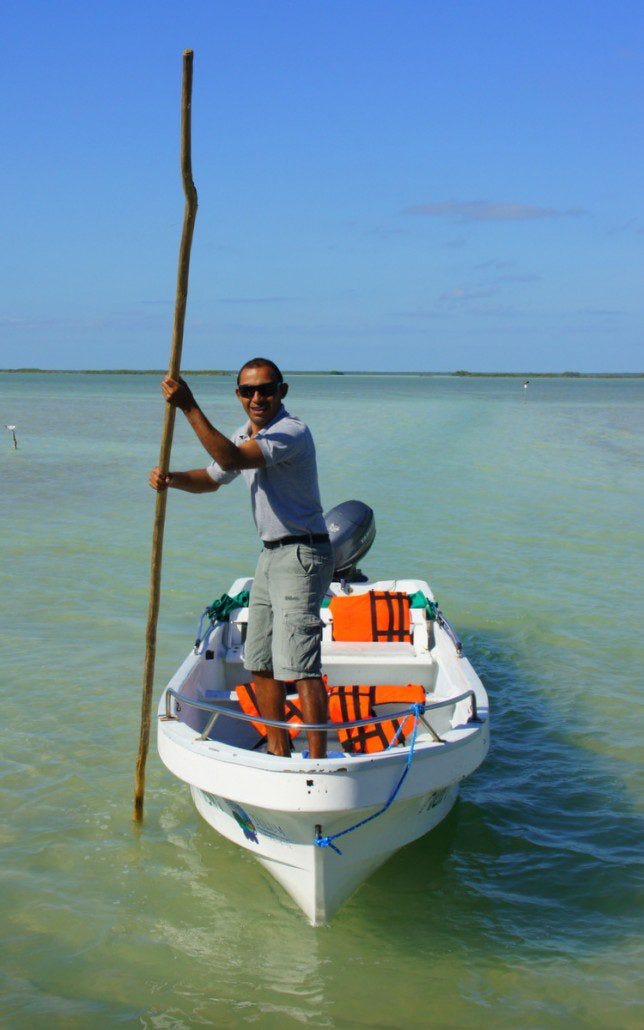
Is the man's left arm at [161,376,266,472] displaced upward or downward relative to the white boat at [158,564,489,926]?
upward

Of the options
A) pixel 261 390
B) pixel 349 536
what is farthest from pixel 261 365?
pixel 349 536

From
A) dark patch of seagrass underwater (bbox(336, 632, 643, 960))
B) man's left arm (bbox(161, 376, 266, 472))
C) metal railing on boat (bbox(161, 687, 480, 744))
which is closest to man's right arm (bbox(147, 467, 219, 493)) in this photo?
man's left arm (bbox(161, 376, 266, 472))

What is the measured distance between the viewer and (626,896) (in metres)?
5.15

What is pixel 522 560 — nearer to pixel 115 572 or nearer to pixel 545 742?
pixel 115 572

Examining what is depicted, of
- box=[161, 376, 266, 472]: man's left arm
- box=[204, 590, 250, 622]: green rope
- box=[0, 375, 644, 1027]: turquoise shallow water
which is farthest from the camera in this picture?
box=[204, 590, 250, 622]: green rope

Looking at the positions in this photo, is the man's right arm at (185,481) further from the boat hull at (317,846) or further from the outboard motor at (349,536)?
the outboard motor at (349,536)

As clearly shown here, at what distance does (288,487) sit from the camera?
474 centimetres

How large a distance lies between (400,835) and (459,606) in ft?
20.1

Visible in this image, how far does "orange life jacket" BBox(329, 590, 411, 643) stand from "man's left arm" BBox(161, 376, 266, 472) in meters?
2.83

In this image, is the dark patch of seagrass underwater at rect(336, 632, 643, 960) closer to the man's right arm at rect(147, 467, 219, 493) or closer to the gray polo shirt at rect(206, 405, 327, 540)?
the gray polo shirt at rect(206, 405, 327, 540)

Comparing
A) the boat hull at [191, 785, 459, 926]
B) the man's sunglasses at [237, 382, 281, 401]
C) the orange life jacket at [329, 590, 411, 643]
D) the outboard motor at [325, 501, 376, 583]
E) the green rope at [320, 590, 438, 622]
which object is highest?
the man's sunglasses at [237, 382, 281, 401]

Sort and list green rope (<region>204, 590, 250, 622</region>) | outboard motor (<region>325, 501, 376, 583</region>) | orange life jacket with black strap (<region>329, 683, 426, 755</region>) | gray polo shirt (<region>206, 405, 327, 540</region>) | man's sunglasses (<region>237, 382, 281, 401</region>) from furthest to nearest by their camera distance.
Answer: outboard motor (<region>325, 501, 376, 583</region>) → green rope (<region>204, 590, 250, 622</region>) → orange life jacket with black strap (<region>329, 683, 426, 755</region>) → man's sunglasses (<region>237, 382, 281, 401</region>) → gray polo shirt (<region>206, 405, 327, 540</region>)

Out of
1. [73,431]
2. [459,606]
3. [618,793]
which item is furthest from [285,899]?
[73,431]

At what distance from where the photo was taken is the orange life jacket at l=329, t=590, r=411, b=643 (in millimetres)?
7125
